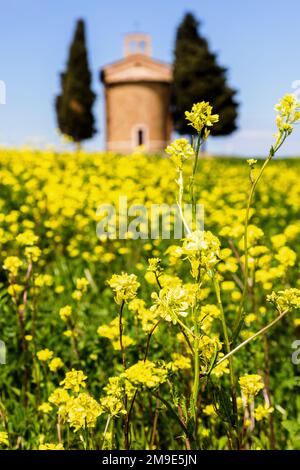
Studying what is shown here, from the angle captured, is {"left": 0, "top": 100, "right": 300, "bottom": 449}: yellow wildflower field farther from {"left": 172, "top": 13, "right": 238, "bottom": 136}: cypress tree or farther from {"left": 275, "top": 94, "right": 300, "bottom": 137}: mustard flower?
{"left": 172, "top": 13, "right": 238, "bottom": 136}: cypress tree

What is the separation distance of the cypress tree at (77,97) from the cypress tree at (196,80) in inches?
196

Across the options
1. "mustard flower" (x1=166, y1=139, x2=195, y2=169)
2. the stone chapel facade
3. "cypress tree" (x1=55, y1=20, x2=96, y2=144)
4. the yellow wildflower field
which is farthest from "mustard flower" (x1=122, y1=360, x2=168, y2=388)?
"cypress tree" (x1=55, y1=20, x2=96, y2=144)

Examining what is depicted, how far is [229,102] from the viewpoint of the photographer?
106 ft

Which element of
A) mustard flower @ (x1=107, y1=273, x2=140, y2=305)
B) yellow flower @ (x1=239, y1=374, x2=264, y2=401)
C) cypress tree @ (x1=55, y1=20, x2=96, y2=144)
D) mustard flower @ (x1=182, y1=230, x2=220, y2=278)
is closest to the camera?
mustard flower @ (x1=182, y1=230, x2=220, y2=278)

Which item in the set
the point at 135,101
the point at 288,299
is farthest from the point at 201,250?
the point at 135,101

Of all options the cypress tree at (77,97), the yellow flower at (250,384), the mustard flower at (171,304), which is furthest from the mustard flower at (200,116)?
the cypress tree at (77,97)

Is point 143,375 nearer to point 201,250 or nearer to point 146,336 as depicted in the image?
point 201,250

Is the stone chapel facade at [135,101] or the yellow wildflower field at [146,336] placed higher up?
the stone chapel facade at [135,101]

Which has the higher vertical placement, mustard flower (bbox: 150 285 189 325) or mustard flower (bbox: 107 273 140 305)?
mustard flower (bbox: 107 273 140 305)

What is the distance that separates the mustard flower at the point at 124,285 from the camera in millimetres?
1326

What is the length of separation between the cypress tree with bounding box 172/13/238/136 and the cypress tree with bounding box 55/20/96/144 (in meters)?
4.98

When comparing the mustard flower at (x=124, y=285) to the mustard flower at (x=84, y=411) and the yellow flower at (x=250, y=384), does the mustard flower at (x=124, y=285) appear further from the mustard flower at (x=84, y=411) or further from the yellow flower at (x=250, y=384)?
the yellow flower at (x=250, y=384)

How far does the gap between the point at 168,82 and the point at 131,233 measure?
27.4 meters

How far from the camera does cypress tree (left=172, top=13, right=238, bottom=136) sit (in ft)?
99.9
